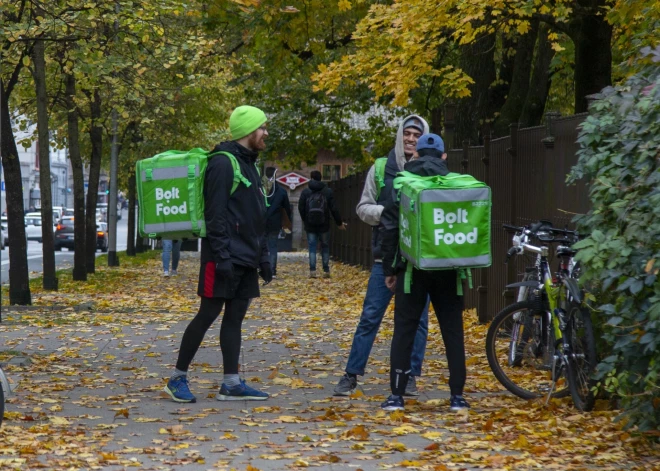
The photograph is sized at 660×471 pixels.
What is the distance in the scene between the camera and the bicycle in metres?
7.42

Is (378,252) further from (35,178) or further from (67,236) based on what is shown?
(35,178)

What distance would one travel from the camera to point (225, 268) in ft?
25.8

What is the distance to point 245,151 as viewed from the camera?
26.7ft

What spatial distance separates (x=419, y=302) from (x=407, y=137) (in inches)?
45.5

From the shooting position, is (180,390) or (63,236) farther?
(63,236)

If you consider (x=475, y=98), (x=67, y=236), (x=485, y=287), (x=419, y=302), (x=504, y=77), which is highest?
(x=504, y=77)

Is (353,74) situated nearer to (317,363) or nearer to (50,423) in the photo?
(317,363)

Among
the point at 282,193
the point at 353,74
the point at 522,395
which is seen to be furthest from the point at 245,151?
the point at 282,193

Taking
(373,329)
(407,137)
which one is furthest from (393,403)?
(407,137)

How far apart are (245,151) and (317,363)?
2.80 metres

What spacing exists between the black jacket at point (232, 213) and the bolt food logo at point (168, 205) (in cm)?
20

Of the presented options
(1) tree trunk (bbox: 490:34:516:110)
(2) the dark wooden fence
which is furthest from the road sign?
(2) the dark wooden fence

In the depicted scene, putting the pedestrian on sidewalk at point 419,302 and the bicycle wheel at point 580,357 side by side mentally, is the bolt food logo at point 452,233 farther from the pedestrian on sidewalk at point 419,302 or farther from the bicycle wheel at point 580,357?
the bicycle wheel at point 580,357

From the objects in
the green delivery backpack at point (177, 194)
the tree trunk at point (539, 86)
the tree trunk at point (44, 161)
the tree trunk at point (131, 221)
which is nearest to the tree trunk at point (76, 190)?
the tree trunk at point (44, 161)
